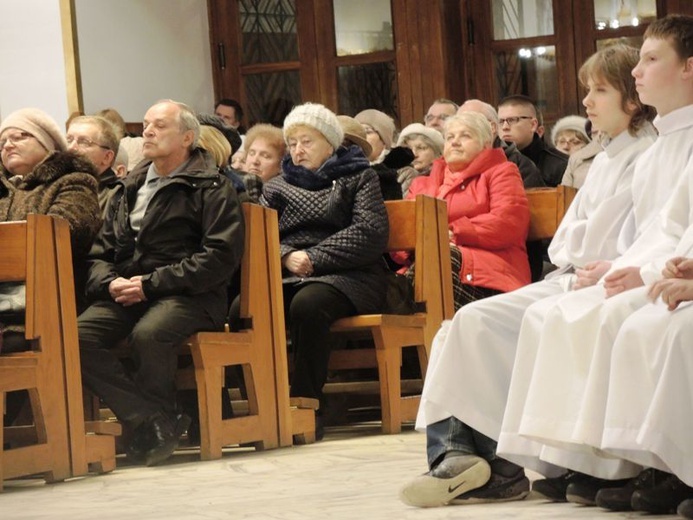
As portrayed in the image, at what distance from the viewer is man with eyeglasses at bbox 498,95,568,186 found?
320 inches

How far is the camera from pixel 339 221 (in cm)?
641

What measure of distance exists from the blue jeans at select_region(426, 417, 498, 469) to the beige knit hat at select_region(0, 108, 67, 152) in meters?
2.56

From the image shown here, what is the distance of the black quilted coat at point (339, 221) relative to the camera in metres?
6.28

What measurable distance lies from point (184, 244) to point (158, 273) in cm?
21

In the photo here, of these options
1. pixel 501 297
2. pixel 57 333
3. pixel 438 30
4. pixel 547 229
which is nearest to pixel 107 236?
pixel 57 333

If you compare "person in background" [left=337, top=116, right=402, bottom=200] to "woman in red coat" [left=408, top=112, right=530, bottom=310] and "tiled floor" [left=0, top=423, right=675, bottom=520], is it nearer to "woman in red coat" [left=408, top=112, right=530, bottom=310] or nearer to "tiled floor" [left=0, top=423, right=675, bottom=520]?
"woman in red coat" [left=408, top=112, right=530, bottom=310]

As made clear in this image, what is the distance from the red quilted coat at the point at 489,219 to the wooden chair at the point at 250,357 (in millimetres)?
992

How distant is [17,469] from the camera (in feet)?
17.1

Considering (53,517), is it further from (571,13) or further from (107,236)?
(571,13)

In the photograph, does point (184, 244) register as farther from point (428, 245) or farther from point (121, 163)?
point (121, 163)

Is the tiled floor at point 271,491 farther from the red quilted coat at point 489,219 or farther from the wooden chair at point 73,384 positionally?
the red quilted coat at point 489,219

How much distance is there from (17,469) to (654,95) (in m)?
2.47

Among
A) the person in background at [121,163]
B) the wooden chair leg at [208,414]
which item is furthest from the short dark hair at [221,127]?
the wooden chair leg at [208,414]

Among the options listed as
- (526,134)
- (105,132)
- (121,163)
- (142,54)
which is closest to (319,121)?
(105,132)
